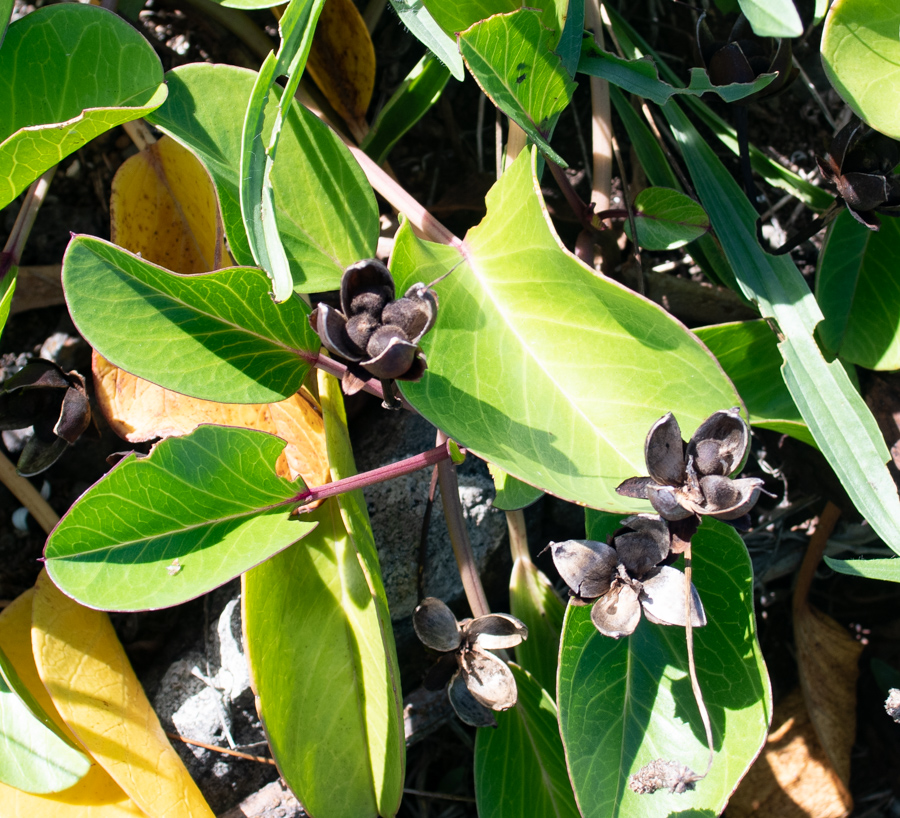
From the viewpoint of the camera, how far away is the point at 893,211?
2.58 feet

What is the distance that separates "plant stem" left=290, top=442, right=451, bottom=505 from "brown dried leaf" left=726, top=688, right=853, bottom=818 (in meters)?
0.92

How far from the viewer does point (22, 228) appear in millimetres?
898

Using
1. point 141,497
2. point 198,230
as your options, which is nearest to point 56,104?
point 198,230

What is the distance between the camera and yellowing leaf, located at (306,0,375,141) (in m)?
1.03

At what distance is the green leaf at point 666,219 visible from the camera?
868 millimetres

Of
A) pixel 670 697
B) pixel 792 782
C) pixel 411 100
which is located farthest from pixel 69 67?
pixel 792 782

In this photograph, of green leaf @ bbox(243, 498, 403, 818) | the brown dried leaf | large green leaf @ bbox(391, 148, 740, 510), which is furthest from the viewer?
the brown dried leaf

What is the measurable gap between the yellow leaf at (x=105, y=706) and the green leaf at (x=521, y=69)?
0.84 meters

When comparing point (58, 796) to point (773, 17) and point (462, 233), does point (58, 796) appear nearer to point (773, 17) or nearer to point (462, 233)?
point (462, 233)

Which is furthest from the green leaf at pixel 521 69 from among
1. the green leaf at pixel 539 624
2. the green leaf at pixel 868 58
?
the green leaf at pixel 539 624

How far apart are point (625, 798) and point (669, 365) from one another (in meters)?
0.50

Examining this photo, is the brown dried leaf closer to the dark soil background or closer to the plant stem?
the dark soil background

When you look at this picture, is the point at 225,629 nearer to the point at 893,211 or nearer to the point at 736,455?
the point at 736,455

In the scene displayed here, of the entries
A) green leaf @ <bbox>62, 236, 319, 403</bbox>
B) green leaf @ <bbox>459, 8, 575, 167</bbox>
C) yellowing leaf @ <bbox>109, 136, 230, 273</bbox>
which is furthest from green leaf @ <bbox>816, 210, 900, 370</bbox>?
yellowing leaf @ <bbox>109, 136, 230, 273</bbox>
